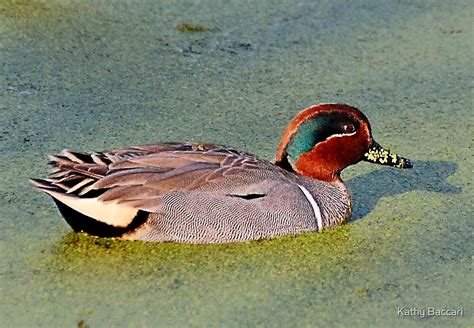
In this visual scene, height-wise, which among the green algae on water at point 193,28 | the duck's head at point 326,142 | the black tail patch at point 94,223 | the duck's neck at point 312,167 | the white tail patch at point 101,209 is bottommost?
the black tail patch at point 94,223

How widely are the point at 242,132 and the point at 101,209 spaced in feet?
3.46

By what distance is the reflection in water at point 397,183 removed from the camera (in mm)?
3721

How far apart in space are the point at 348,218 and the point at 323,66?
4.53 feet

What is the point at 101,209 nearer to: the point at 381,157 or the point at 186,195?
the point at 186,195

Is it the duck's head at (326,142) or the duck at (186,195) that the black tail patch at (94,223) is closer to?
the duck at (186,195)

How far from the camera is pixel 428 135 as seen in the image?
4.21 meters

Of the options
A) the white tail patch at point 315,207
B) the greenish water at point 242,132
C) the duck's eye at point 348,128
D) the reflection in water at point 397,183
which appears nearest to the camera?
the greenish water at point 242,132

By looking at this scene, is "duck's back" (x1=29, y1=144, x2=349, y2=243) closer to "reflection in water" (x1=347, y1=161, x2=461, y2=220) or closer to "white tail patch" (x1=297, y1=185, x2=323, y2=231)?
"white tail patch" (x1=297, y1=185, x2=323, y2=231)

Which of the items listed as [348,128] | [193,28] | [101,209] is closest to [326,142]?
[348,128]

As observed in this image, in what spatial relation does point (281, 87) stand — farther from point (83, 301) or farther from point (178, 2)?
point (83, 301)

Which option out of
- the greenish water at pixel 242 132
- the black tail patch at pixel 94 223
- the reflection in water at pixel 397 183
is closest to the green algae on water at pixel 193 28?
the greenish water at pixel 242 132

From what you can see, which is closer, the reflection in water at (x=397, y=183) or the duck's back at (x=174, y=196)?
the duck's back at (x=174, y=196)

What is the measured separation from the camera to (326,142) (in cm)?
354

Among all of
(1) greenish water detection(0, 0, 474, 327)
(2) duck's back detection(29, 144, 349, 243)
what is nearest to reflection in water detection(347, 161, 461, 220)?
(1) greenish water detection(0, 0, 474, 327)
